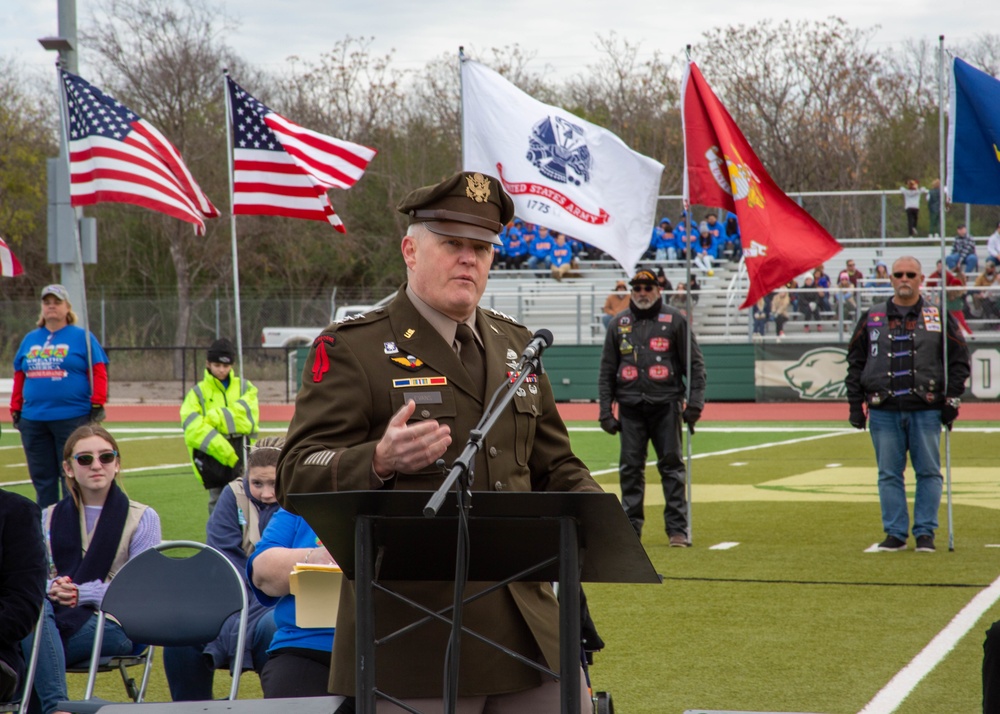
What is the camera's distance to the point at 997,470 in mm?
15328

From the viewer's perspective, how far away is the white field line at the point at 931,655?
5765mm

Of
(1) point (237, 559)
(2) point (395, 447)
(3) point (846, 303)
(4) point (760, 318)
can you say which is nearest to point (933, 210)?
(3) point (846, 303)

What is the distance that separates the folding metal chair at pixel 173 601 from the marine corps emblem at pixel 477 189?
8.52 feet

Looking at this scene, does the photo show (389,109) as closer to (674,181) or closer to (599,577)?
(674,181)

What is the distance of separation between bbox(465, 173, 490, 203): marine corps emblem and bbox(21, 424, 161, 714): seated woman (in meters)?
3.06

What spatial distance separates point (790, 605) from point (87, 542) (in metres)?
4.25

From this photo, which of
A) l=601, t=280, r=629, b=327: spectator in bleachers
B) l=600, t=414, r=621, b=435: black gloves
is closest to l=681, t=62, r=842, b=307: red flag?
l=600, t=414, r=621, b=435: black gloves

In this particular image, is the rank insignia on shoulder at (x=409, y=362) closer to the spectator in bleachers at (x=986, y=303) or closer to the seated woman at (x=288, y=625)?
the seated woman at (x=288, y=625)

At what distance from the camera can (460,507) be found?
2.59 m

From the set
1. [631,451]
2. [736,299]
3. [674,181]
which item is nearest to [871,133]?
[674,181]

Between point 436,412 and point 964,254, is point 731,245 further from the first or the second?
point 436,412

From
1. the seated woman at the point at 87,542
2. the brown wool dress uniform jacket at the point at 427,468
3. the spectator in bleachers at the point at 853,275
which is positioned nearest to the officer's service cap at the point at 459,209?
the brown wool dress uniform jacket at the point at 427,468

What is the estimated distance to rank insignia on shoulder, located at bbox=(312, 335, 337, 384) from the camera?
3.02 m

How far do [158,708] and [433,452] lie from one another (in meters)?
1.10
